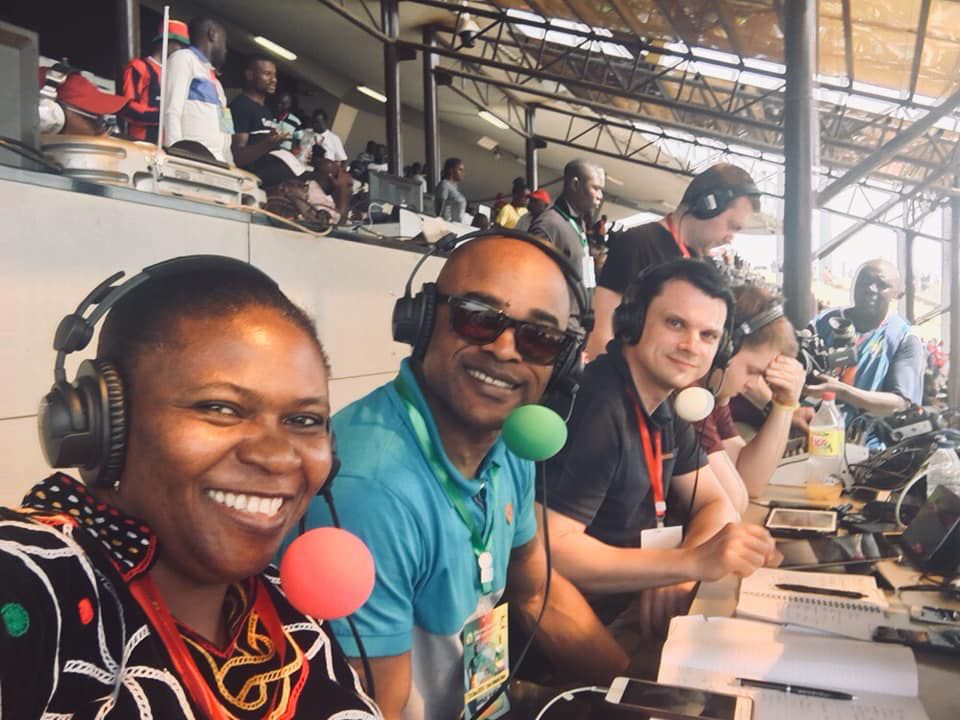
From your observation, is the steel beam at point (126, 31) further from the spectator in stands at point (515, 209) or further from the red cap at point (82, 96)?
the spectator in stands at point (515, 209)

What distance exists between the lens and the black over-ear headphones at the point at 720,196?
247 cm

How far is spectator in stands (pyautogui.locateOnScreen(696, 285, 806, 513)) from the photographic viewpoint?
2.29 meters

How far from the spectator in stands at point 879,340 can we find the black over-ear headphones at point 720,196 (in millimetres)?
1594

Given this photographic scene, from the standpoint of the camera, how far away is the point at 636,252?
254 cm

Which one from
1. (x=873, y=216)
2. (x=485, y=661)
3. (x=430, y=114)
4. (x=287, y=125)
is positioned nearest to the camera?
(x=485, y=661)

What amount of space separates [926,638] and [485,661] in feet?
2.27

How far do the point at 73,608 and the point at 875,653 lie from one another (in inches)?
42.5

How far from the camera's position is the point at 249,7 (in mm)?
7680

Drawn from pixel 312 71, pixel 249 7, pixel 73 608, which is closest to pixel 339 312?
pixel 73 608

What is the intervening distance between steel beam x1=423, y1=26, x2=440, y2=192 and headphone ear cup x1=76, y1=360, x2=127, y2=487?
23.4 feet

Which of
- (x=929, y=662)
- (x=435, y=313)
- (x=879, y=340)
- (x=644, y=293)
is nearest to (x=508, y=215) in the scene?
(x=879, y=340)

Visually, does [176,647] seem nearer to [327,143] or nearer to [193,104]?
[193,104]

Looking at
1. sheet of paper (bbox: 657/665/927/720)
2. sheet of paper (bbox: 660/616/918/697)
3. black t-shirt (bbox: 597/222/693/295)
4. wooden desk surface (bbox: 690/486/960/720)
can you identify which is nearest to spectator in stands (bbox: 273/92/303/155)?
black t-shirt (bbox: 597/222/693/295)

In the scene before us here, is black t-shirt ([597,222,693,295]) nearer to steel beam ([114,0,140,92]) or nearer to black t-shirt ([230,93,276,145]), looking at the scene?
steel beam ([114,0,140,92])
